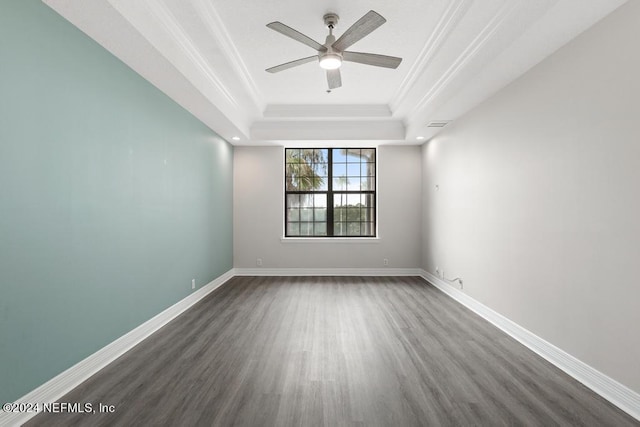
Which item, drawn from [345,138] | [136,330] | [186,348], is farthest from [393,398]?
[345,138]

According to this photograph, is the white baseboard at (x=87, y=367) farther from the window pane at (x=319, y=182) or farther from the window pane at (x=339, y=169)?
the window pane at (x=339, y=169)

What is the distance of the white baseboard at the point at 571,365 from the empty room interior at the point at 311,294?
0.04 ft

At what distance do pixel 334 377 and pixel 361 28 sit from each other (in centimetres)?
255

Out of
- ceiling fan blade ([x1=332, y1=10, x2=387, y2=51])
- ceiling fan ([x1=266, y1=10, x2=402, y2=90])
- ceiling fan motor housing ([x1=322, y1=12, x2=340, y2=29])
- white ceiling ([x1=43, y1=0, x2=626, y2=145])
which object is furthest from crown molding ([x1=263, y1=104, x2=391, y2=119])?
ceiling fan blade ([x1=332, y1=10, x2=387, y2=51])

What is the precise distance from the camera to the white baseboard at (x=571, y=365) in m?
1.88

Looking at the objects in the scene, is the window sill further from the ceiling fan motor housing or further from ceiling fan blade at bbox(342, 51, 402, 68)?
the ceiling fan motor housing

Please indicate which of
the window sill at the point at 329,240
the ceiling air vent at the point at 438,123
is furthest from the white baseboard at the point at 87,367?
the ceiling air vent at the point at 438,123

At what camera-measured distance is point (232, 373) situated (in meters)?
2.30

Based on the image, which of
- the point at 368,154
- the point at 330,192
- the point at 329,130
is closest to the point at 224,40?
the point at 329,130

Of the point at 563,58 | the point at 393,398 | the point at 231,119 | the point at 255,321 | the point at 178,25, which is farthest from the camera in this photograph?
the point at 231,119

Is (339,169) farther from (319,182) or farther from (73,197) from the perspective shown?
(73,197)

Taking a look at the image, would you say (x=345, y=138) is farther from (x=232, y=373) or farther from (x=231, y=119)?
(x=232, y=373)

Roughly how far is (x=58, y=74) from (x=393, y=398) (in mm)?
3018

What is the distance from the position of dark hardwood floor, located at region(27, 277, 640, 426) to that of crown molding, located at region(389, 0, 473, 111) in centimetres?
280
